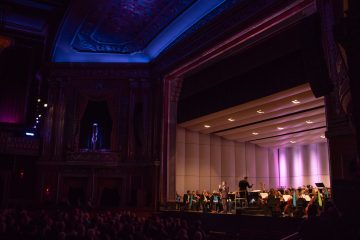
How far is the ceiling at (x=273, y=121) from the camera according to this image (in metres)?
16.7

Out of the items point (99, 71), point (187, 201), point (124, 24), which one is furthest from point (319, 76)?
point (99, 71)

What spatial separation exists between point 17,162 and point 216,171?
13.5 metres

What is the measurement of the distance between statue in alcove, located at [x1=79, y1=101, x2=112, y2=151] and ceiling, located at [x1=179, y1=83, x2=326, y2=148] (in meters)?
5.53

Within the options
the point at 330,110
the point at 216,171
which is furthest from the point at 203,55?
Answer: the point at 216,171

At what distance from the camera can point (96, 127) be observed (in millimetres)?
18094

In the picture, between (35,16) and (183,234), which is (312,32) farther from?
(35,16)

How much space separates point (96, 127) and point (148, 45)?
15.9ft

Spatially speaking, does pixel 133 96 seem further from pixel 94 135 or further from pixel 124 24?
pixel 124 24

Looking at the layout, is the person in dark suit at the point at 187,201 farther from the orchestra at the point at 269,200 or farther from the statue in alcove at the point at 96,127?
the statue in alcove at the point at 96,127

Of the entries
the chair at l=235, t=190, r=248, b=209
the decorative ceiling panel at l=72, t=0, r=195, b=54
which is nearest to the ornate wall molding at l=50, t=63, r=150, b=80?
the decorative ceiling panel at l=72, t=0, r=195, b=54

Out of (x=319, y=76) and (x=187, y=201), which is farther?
(x=187, y=201)

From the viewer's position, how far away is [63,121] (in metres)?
18.0

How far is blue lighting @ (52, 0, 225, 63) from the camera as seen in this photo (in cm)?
1431

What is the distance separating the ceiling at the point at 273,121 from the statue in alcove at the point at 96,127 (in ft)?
18.1
